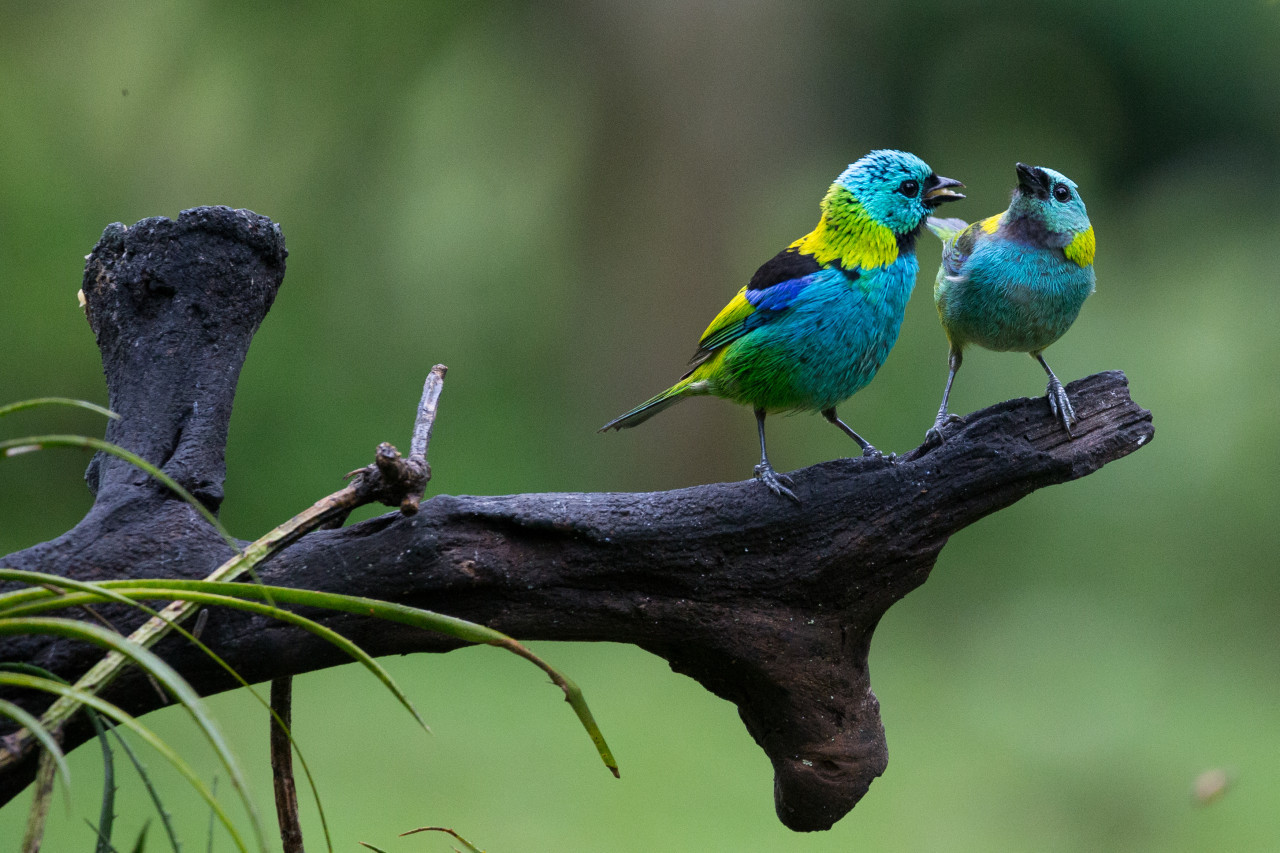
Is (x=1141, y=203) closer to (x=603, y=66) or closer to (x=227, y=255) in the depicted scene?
(x=603, y=66)

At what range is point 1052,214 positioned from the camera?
1.67 m

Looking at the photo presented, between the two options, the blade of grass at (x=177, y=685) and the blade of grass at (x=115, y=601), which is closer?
the blade of grass at (x=177, y=685)

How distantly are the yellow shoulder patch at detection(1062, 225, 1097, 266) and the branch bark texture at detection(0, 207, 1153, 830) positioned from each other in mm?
196

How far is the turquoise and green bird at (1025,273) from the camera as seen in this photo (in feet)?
5.33

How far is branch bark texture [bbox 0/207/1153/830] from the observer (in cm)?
135

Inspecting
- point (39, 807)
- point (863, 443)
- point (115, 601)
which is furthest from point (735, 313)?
point (39, 807)

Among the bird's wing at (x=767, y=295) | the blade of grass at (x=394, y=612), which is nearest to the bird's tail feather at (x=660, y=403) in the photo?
the bird's wing at (x=767, y=295)

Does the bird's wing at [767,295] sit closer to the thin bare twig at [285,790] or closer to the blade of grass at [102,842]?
the thin bare twig at [285,790]

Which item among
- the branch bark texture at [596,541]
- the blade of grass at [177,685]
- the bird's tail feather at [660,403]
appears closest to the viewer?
the blade of grass at [177,685]

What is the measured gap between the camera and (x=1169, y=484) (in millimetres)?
4469

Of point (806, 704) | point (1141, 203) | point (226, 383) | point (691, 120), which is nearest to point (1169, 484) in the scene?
point (1141, 203)

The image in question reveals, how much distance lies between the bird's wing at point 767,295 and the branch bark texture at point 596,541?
240mm

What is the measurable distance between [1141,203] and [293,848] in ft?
16.3

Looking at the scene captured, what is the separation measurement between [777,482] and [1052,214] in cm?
59
